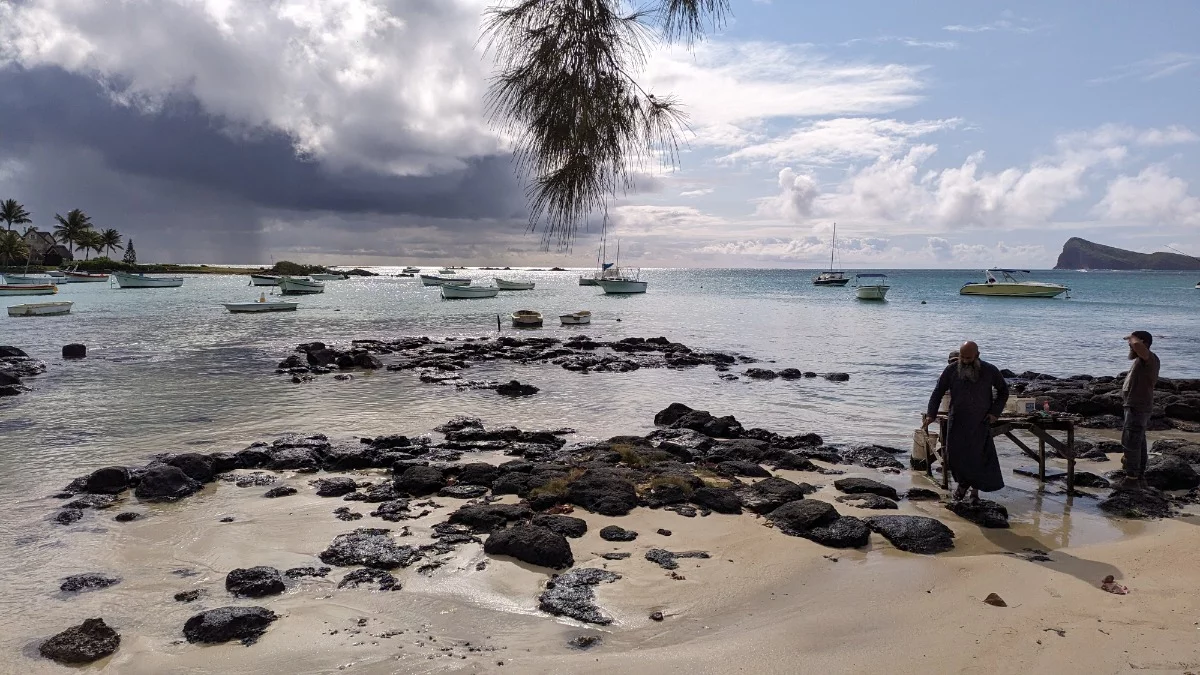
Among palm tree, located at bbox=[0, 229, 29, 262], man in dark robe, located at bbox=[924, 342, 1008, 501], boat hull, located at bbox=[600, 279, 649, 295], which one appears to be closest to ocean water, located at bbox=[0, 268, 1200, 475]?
man in dark robe, located at bbox=[924, 342, 1008, 501]

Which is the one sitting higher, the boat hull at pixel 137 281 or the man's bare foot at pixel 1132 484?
the boat hull at pixel 137 281

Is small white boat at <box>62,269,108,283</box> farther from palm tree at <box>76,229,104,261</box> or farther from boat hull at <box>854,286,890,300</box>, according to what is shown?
boat hull at <box>854,286,890,300</box>

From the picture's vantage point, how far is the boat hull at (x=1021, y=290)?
270 feet

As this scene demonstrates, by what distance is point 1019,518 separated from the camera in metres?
9.73

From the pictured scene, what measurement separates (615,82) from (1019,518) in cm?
853

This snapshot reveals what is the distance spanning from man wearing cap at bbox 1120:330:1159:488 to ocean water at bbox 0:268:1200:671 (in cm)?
153

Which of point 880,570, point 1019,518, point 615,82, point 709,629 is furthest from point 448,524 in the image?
point 1019,518

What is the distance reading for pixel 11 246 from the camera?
328ft

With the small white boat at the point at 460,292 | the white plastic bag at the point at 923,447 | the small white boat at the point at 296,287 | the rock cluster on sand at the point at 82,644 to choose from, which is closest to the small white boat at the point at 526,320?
the white plastic bag at the point at 923,447

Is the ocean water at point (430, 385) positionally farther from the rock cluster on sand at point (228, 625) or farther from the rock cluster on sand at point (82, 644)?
the rock cluster on sand at point (228, 625)

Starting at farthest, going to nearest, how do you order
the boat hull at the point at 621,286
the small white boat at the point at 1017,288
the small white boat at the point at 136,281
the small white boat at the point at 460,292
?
the small white boat at the point at 136,281 → the boat hull at the point at 621,286 → the small white boat at the point at 460,292 → the small white boat at the point at 1017,288

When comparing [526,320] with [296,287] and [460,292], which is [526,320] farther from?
[296,287]

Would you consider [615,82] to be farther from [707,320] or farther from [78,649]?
[707,320]

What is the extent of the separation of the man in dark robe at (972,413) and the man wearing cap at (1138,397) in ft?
8.29
